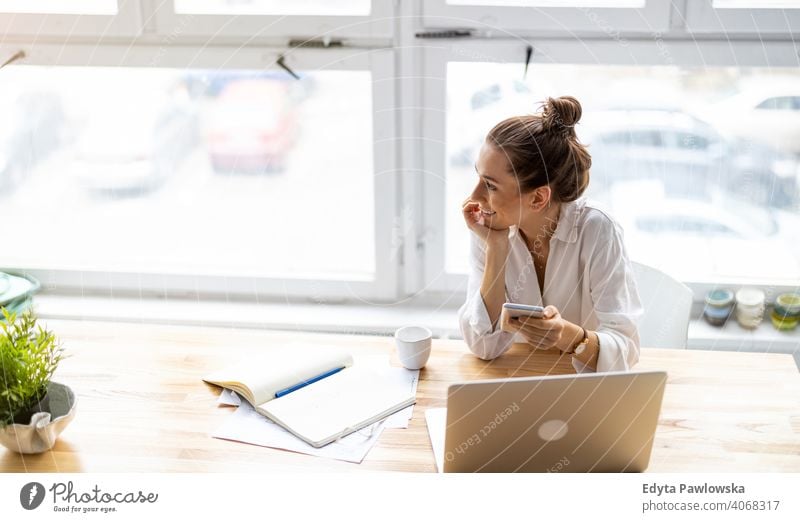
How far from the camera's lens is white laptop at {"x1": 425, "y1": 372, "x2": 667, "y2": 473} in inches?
40.9

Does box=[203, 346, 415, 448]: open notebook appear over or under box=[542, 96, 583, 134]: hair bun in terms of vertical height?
under

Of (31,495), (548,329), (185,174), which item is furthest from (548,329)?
(185,174)

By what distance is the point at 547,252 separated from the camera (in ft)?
5.13

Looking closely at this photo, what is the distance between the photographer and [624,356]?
1406mm

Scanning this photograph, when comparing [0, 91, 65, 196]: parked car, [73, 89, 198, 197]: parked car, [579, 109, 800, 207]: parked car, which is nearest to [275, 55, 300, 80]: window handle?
[73, 89, 198, 197]: parked car

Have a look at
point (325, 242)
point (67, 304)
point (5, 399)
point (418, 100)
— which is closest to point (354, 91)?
point (418, 100)

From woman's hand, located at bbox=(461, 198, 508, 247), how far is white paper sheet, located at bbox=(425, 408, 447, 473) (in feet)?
1.22

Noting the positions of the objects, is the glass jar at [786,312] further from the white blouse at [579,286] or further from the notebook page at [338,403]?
the notebook page at [338,403]

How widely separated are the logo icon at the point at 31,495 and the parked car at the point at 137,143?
1212mm

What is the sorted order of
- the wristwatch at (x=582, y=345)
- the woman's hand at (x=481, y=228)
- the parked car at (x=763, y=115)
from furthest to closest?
the parked car at (x=763, y=115), the woman's hand at (x=481, y=228), the wristwatch at (x=582, y=345)

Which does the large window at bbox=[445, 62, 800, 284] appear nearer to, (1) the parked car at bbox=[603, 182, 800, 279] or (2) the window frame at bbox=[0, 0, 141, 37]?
(1) the parked car at bbox=[603, 182, 800, 279]

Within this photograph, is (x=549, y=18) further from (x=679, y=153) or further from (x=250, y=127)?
(x=250, y=127)

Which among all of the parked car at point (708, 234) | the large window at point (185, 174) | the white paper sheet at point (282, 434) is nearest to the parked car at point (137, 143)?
the large window at point (185, 174)

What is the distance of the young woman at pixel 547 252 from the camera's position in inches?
55.4
